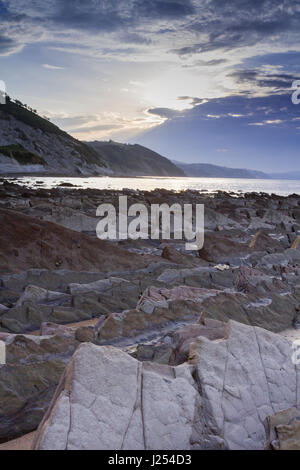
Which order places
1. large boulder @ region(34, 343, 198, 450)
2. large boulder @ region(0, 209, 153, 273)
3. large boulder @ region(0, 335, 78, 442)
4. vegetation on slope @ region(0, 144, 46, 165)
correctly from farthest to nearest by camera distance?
1. vegetation on slope @ region(0, 144, 46, 165)
2. large boulder @ region(0, 209, 153, 273)
3. large boulder @ region(0, 335, 78, 442)
4. large boulder @ region(34, 343, 198, 450)

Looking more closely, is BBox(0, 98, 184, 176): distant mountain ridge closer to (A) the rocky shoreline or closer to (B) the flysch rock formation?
(A) the rocky shoreline

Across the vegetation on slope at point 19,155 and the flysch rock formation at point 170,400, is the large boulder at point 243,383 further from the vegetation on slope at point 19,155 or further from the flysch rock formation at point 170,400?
the vegetation on slope at point 19,155

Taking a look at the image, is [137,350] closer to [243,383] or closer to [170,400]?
[243,383]

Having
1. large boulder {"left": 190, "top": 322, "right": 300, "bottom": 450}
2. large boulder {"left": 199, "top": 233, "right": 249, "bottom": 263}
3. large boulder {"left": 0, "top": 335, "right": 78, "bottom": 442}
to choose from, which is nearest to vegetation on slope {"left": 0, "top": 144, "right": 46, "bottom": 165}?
large boulder {"left": 199, "top": 233, "right": 249, "bottom": 263}

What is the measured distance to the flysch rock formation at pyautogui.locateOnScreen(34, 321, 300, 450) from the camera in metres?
3.54

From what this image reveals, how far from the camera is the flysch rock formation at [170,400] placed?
354 cm

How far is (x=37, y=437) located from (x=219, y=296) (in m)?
6.17

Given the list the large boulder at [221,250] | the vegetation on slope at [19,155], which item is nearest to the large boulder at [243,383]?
the large boulder at [221,250]

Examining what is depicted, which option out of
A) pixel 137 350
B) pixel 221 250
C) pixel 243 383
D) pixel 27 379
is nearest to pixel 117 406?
pixel 243 383

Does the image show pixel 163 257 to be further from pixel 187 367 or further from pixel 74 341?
pixel 187 367

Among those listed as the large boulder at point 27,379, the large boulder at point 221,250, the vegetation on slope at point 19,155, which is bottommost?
the large boulder at point 27,379

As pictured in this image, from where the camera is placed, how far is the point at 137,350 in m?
6.49

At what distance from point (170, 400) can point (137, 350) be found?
8.58ft

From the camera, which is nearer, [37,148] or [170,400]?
[170,400]
